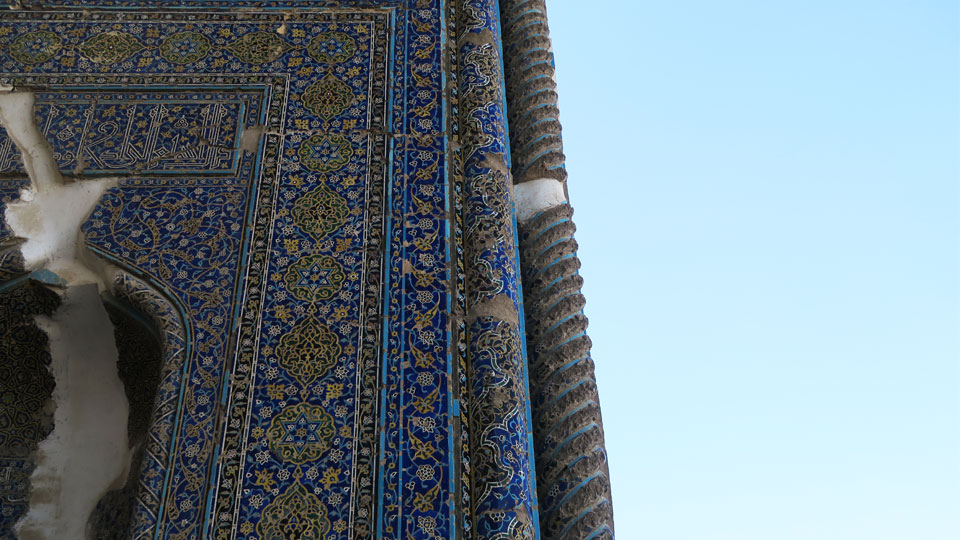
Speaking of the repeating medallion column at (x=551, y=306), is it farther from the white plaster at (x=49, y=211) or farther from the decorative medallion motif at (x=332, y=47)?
the white plaster at (x=49, y=211)

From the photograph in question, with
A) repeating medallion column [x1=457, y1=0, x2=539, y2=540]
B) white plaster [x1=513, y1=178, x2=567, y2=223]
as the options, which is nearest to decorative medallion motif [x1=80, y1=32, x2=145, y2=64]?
repeating medallion column [x1=457, y1=0, x2=539, y2=540]

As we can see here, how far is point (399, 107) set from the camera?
12.8 feet

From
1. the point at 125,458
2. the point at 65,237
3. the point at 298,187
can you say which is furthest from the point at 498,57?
the point at 125,458

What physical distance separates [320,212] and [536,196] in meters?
0.82

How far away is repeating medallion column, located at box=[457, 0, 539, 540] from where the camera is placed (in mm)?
2926

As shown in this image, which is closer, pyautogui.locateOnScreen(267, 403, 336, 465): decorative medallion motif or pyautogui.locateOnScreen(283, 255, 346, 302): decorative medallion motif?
pyautogui.locateOnScreen(267, 403, 336, 465): decorative medallion motif

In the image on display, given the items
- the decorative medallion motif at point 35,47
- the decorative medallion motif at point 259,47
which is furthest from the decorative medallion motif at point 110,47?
the decorative medallion motif at point 259,47

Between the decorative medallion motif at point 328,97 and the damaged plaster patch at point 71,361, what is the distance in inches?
31.3

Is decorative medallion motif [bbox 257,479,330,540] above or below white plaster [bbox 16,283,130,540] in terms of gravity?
below

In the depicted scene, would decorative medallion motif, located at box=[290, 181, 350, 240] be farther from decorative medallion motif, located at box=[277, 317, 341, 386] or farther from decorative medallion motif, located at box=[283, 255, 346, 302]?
decorative medallion motif, located at box=[277, 317, 341, 386]

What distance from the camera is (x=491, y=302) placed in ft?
11.0

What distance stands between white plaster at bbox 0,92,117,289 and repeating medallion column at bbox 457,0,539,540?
131 centimetres

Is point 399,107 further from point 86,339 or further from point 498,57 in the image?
point 86,339

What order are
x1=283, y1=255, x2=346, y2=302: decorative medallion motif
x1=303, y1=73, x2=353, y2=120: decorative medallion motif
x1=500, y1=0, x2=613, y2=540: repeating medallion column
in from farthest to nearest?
x1=303, y1=73, x2=353, y2=120: decorative medallion motif, x1=283, y1=255, x2=346, y2=302: decorative medallion motif, x1=500, y1=0, x2=613, y2=540: repeating medallion column
